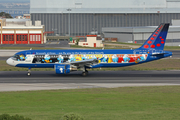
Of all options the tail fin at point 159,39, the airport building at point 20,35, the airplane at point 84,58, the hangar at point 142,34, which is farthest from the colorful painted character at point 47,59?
the hangar at point 142,34

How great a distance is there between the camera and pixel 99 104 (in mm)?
22703

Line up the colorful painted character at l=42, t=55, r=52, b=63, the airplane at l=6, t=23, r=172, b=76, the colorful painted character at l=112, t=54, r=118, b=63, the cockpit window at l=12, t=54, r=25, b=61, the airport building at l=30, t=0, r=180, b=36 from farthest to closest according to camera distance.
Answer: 1. the airport building at l=30, t=0, r=180, b=36
2. the cockpit window at l=12, t=54, r=25, b=61
3. the colorful painted character at l=112, t=54, r=118, b=63
4. the colorful painted character at l=42, t=55, r=52, b=63
5. the airplane at l=6, t=23, r=172, b=76

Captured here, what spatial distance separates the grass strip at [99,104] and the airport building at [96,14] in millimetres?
139488

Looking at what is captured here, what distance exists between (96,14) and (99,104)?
148420 millimetres

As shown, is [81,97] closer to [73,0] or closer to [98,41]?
[98,41]

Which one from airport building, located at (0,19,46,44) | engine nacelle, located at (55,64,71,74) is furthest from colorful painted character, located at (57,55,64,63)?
airport building, located at (0,19,46,44)

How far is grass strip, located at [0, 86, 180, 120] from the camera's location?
1872 cm

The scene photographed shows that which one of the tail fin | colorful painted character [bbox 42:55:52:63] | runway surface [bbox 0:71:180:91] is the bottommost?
runway surface [bbox 0:71:180:91]

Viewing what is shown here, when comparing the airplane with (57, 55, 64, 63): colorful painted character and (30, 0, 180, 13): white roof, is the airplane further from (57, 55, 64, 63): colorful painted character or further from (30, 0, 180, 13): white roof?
(30, 0, 180, 13): white roof

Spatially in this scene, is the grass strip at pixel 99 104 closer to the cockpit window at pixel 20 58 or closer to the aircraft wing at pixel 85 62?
the aircraft wing at pixel 85 62

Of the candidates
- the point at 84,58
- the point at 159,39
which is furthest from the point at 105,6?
the point at 84,58

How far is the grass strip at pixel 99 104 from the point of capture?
1872 cm

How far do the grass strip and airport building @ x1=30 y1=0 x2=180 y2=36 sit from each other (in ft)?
458

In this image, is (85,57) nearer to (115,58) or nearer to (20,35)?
(115,58)
